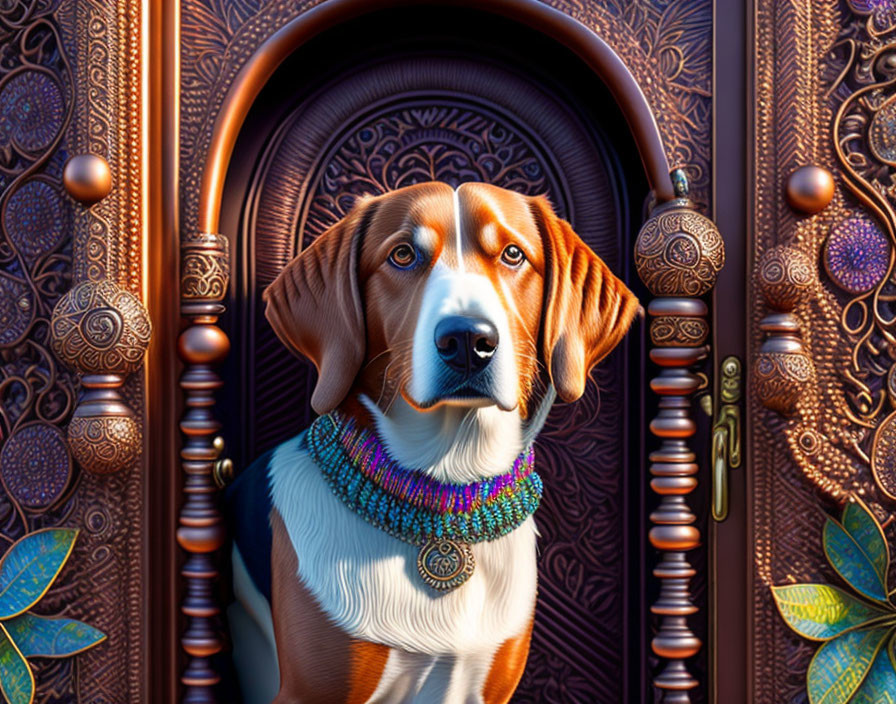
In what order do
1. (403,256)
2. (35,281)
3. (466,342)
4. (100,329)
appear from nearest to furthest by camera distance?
(466,342), (403,256), (100,329), (35,281)

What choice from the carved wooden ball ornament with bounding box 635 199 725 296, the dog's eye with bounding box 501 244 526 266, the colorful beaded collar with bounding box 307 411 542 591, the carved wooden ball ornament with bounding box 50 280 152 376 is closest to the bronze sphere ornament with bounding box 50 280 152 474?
the carved wooden ball ornament with bounding box 50 280 152 376

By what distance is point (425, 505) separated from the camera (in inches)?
55.2

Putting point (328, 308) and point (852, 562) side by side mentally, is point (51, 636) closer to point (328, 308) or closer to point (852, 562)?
point (328, 308)

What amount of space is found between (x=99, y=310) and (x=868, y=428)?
4.16 ft

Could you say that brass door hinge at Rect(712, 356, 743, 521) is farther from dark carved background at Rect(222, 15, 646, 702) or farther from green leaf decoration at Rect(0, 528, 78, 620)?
green leaf decoration at Rect(0, 528, 78, 620)

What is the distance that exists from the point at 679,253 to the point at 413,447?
1.73 feet

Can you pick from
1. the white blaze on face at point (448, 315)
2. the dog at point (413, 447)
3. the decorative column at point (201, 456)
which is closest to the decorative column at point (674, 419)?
the dog at point (413, 447)

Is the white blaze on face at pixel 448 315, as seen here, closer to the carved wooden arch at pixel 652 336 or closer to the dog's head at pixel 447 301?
the dog's head at pixel 447 301

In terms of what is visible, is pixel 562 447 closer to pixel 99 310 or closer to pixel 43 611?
pixel 99 310

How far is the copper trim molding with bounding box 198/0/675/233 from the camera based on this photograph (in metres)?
1.59

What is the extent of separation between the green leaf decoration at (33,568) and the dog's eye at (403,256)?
71cm

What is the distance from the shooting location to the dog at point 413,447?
1371 mm

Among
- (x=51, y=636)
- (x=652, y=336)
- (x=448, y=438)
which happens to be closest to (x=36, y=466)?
(x=51, y=636)

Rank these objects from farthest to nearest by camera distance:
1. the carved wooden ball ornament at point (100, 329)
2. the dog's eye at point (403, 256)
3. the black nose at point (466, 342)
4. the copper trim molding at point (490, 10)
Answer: the copper trim molding at point (490, 10), the carved wooden ball ornament at point (100, 329), the dog's eye at point (403, 256), the black nose at point (466, 342)
